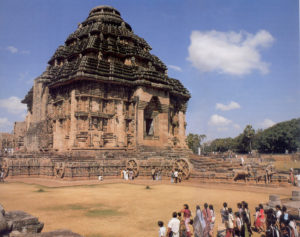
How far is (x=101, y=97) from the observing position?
28.8 m

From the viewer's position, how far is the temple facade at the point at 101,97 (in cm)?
2788

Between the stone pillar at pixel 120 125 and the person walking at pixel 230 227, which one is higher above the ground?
the stone pillar at pixel 120 125

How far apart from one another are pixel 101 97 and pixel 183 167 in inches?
503

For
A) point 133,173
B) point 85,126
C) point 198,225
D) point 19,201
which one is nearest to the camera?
point 198,225

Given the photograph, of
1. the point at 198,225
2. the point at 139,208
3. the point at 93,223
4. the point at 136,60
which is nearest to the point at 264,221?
the point at 198,225

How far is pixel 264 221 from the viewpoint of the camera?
8508 mm

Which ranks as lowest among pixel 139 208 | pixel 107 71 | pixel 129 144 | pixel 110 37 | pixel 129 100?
pixel 139 208

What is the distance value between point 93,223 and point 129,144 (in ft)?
70.2

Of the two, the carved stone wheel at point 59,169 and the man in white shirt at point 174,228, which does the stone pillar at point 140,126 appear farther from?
the man in white shirt at point 174,228

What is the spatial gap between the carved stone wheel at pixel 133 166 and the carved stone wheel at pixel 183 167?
11.3ft

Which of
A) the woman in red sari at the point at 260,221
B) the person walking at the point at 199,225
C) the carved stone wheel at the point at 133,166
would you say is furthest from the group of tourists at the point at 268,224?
the carved stone wheel at the point at 133,166

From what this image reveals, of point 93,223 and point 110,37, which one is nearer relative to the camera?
point 93,223

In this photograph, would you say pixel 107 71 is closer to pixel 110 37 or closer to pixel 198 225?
pixel 110 37

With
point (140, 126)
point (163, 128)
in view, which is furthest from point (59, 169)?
point (163, 128)
